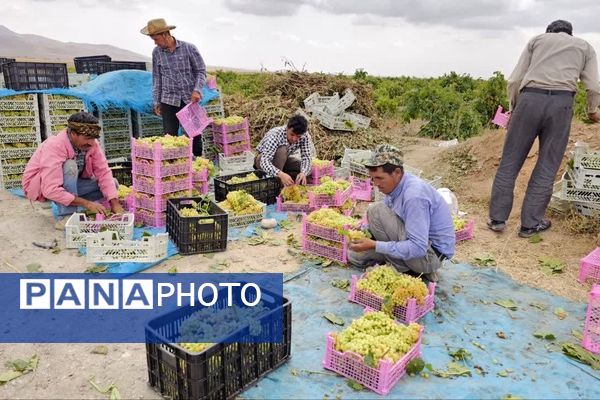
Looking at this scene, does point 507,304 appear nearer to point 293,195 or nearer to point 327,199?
point 327,199

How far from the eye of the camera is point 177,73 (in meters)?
8.54

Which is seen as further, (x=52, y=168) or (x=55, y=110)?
(x=55, y=110)

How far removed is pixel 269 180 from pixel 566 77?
4.40 m

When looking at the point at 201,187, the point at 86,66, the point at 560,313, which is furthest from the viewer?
the point at 86,66

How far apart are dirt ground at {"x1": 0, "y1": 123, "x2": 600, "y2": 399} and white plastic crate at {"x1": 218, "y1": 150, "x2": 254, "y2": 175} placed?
2.84m

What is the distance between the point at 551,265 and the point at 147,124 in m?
7.70

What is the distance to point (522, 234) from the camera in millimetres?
7035

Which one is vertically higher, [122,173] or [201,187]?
[122,173]

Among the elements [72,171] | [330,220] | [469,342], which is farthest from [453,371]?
[72,171]

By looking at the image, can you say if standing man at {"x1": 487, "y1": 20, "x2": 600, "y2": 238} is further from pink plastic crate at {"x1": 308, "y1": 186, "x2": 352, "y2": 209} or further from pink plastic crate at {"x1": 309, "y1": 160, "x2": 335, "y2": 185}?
pink plastic crate at {"x1": 309, "y1": 160, "x2": 335, "y2": 185}

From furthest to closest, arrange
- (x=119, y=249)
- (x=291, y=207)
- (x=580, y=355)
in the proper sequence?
1. (x=291, y=207)
2. (x=119, y=249)
3. (x=580, y=355)

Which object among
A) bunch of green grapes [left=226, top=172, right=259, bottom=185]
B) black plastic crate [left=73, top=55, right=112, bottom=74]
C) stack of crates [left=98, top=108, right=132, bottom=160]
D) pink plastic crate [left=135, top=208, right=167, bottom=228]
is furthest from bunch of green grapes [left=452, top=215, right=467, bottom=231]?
black plastic crate [left=73, top=55, right=112, bottom=74]

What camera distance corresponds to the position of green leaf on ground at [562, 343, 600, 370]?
4085mm

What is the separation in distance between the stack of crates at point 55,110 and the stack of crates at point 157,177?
8.85 ft
